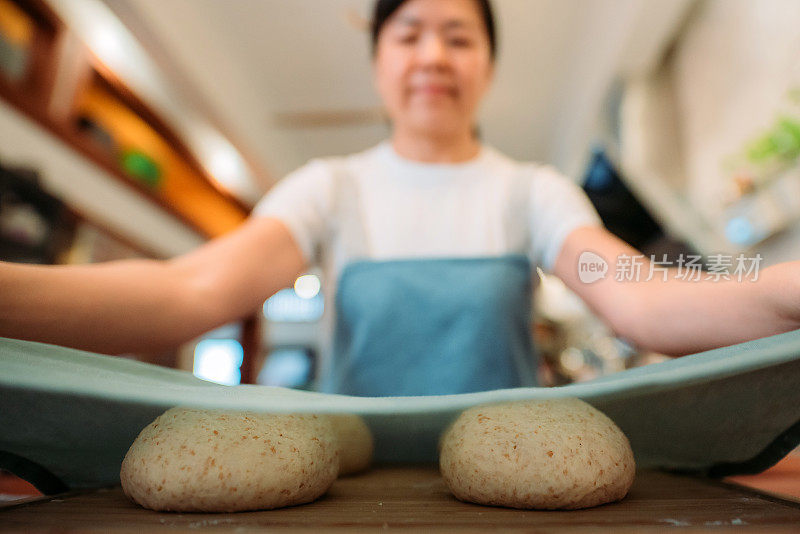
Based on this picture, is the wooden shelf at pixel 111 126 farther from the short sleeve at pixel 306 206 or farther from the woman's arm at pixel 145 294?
the woman's arm at pixel 145 294

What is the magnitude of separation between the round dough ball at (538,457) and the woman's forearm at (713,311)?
5.5 inches

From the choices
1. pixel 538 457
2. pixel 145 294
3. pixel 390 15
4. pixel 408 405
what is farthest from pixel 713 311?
pixel 390 15

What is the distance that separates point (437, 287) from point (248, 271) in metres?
0.31

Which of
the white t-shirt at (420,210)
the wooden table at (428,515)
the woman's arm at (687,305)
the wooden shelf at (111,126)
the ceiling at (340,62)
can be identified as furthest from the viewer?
the ceiling at (340,62)

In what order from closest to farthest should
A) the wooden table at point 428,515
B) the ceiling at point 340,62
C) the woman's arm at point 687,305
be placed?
1. the wooden table at point 428,515
2. the woman's arm at point 687,305
3. the ceiling at point 340,62

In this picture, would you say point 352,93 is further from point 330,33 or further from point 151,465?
point 151,465

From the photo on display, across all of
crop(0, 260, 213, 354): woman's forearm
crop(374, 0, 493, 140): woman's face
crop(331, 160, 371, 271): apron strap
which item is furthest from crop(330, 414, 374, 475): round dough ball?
crop(374, 0, 493, 140): woman's face

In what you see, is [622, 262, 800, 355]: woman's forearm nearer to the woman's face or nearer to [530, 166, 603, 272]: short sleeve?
[530, 166, 603, 272]: short sleeve

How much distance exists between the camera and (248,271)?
747mm

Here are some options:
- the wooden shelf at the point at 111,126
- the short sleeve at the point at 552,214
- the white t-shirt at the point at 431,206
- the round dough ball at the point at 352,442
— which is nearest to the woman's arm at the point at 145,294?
the white t-shirt at the point at 431,206

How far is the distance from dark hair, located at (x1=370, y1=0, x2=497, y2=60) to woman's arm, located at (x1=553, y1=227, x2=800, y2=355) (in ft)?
1.72

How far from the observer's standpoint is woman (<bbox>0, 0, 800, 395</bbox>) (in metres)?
0.50

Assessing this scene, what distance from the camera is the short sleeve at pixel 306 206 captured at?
34.5 inches

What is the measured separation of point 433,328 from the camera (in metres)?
0.86
